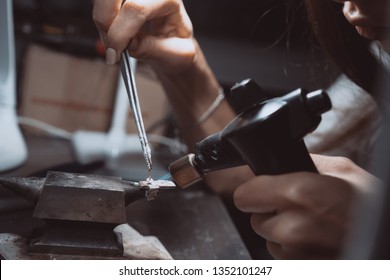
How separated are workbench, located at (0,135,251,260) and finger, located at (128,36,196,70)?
0.83 ft

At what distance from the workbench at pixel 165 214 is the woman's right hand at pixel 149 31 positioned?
0.81ft

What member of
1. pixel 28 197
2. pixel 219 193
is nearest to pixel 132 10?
pixel 28 197

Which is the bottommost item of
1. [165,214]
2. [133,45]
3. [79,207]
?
[165,214]

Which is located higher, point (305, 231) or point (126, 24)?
point (126, 24)

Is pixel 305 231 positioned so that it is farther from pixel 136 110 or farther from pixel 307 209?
pixel 136 110

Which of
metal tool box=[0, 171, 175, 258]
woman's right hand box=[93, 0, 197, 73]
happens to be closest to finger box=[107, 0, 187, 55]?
woman's right hand box=[93, 0, 197, 73]

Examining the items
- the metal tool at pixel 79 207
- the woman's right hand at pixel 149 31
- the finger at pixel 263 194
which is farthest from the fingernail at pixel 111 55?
the finger at pixel 263 194

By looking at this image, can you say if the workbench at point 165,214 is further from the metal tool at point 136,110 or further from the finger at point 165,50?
the finger at point 165,50

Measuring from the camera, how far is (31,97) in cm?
119

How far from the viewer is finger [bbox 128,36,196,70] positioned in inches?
32.4

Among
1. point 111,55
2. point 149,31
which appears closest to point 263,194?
point 111,55

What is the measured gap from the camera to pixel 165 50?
87cm

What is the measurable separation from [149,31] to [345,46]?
0.34m

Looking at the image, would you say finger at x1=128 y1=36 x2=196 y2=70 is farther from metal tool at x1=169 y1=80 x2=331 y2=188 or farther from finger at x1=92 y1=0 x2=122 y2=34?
metal tool at x1=169 y1=80 x2=331 y2=188
